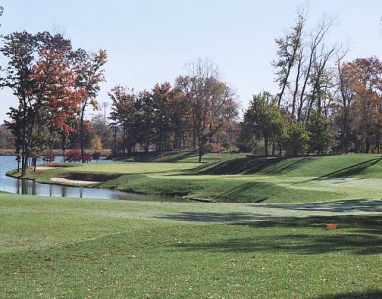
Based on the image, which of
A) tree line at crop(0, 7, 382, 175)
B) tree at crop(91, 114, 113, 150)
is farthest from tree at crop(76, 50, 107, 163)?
tree at crop(91, 114, 113, 150)

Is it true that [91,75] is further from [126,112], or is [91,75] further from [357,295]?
[357,295]

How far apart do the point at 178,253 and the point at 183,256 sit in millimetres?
544

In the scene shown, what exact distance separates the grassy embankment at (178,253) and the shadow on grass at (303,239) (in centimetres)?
3

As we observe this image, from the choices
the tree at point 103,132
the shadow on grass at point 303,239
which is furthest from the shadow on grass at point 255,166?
the tree at point 103,132

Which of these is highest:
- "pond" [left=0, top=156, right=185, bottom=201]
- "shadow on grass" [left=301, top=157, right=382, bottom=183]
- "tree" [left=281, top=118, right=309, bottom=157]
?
"tree" [left=281, top=118, right=309, bottom=157]

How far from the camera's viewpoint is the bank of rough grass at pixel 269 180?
39312 millimetres

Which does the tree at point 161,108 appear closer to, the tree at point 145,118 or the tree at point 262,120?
the tree at point 145,118

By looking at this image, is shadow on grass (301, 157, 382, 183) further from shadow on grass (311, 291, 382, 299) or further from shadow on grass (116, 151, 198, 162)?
shadow on grass (116, 151, 198, 162)

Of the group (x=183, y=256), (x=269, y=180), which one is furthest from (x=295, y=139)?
(x=183, y=256)

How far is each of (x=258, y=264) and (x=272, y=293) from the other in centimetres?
274

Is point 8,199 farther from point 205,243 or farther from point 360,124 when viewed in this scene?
point 360,124

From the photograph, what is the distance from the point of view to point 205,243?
16.8 meters

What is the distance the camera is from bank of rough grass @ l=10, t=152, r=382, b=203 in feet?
129

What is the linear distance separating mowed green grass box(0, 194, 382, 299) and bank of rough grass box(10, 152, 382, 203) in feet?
49.3
